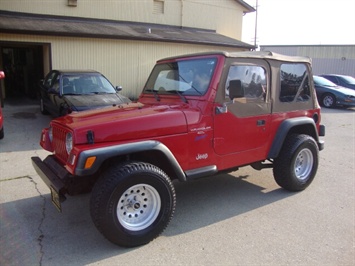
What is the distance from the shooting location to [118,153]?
3.11m

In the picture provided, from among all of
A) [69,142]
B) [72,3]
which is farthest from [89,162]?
[72,3]

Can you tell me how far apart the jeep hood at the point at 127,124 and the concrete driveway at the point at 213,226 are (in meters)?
1.12

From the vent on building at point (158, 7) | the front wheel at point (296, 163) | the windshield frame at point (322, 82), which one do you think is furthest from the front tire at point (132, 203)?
the vent on building at point (158, 7)

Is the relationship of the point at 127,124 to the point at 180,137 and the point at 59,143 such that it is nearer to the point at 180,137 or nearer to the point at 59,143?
the point at 180,137

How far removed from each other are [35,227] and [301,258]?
9.34 ft

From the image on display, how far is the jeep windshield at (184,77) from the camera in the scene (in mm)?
3883

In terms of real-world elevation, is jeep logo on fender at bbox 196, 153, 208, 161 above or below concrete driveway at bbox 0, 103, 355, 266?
above

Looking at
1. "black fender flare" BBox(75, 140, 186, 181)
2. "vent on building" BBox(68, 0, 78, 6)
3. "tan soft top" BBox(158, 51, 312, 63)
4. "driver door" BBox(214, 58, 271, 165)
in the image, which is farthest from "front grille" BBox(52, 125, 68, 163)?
"vent on building" BBox(68, 0, 78, 6)

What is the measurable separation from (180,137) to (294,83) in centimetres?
223

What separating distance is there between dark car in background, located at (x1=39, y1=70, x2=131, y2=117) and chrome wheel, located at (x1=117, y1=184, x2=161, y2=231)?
452 centimetres

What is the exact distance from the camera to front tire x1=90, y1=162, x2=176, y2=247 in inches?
121

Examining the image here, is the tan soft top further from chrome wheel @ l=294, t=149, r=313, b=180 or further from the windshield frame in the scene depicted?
the windshield frame

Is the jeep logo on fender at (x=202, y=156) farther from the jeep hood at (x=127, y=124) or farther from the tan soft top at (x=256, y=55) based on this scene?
the tan soft top at (x=256, y=55)

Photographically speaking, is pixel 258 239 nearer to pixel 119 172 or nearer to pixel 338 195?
pixel 119 172
